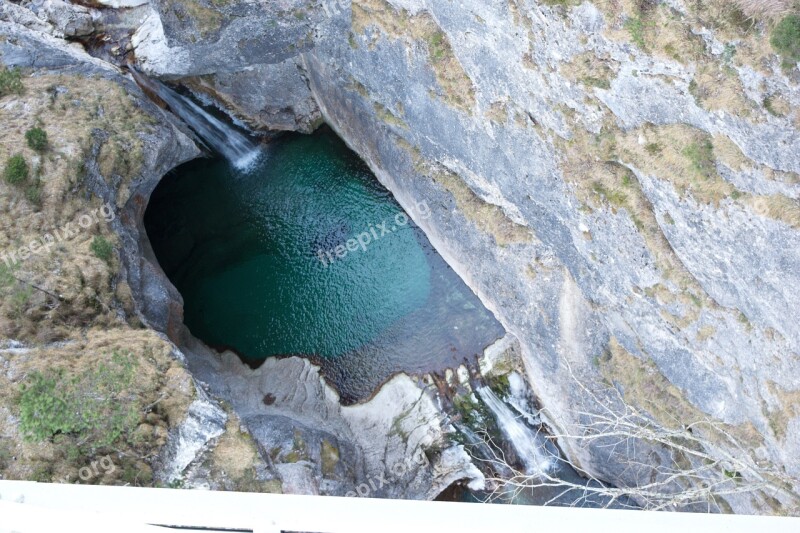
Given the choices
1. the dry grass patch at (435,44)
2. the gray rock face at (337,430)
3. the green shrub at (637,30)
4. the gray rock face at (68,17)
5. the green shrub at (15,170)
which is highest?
the green shrub at (637,30)

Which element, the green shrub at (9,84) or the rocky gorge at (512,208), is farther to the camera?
the green shrub at (9,84)

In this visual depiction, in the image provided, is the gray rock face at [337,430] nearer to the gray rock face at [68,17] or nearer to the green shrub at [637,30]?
the green shrub at [637,30]

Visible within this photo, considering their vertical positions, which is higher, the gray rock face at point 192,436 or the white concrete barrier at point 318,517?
the white concrete barrier at point 318,517

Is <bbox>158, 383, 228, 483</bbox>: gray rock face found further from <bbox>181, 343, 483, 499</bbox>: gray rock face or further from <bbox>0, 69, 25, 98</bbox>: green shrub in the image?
<bbox>0, 69, 25, 98</bbox>: green shrub

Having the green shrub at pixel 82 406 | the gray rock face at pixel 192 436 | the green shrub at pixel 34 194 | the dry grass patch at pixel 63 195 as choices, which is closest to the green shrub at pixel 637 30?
the gray rock face at pixel 192 436

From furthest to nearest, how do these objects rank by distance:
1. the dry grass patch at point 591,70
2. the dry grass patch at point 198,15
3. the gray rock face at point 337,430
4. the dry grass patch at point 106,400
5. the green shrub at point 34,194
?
the dry grass patch at point 198,15 → the green shrub at point 34,194 → the gray rock face at point 337,430 → the dry grass patch at point 106,400 → the dry grass patch at point 591,70

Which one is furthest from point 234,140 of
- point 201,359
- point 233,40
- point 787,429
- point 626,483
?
point 787,429
